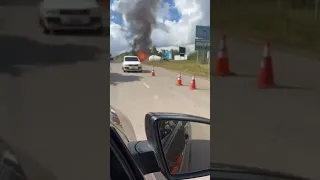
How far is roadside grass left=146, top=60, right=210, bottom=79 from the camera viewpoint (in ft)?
4.81

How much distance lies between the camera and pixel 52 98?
1297 mm

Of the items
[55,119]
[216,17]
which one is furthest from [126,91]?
[216,17]

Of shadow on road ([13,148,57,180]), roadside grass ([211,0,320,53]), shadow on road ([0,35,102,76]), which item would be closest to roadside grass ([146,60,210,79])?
roadside grass ([211,0,320,53])

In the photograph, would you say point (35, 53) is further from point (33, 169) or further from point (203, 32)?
point (203, 32)

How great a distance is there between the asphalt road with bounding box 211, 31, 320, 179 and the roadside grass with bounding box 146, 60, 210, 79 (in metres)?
0.10

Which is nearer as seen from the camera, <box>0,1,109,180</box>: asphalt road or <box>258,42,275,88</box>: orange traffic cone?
<box>0,1,109,180</box>: asphalt road

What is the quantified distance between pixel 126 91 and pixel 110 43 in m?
0.23

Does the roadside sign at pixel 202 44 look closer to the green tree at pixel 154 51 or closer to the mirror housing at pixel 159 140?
the green tree at pixel 154 51

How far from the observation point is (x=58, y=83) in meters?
1.29

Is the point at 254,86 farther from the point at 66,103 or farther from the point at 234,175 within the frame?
the point at 66,103

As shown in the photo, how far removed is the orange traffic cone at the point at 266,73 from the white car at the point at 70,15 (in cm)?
53

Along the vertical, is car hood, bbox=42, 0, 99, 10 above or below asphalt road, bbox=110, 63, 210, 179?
above

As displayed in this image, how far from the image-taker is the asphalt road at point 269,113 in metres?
1.36

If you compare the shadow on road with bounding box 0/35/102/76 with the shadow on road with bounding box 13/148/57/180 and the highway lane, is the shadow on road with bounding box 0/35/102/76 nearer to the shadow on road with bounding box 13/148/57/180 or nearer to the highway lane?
the highway lane
